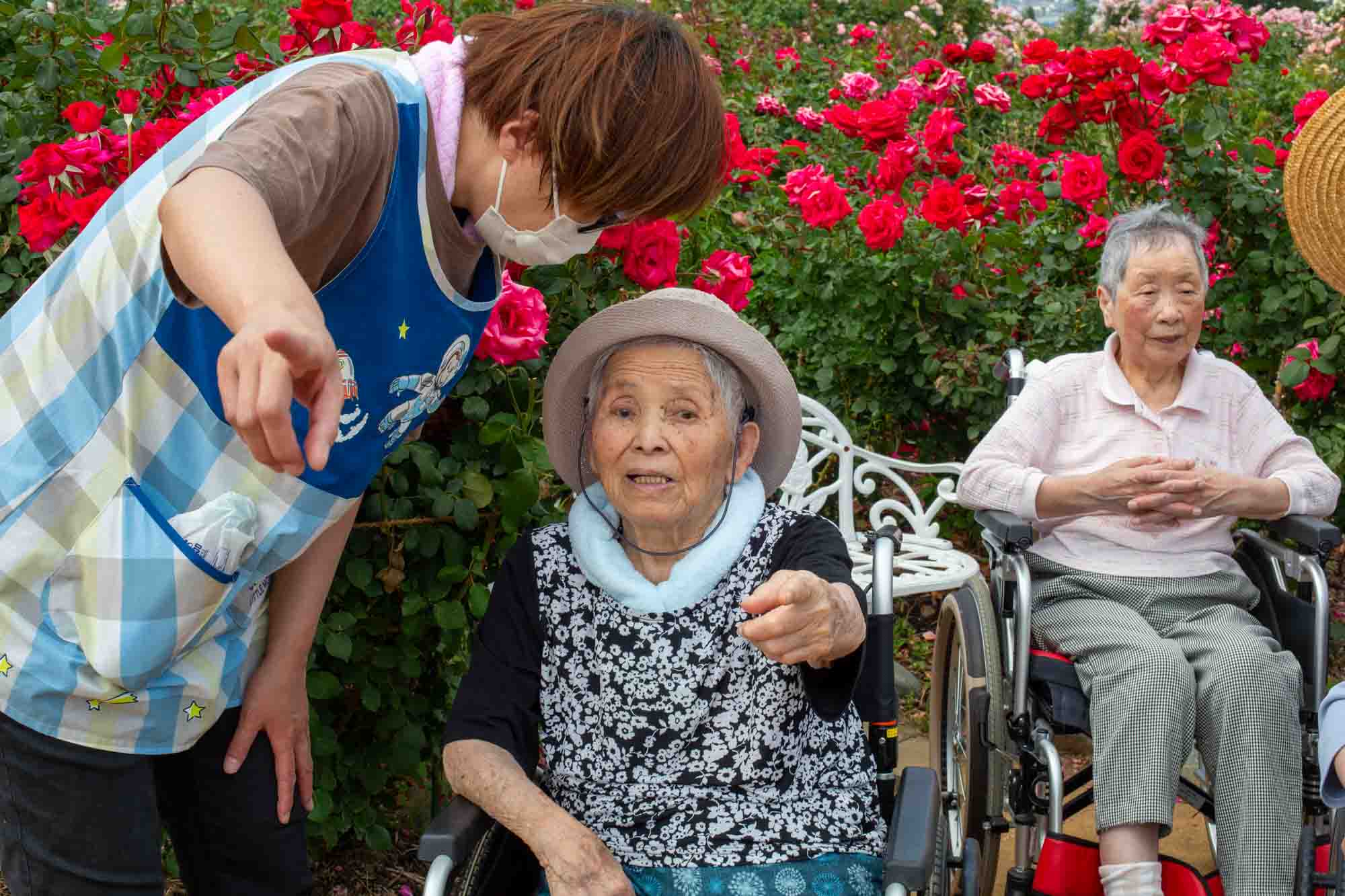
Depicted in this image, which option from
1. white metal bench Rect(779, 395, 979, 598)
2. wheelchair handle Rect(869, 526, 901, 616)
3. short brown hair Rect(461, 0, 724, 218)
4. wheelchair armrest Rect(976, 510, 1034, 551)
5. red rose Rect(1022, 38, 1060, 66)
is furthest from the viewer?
red rose Rect(1022, 38, 1060, 66)

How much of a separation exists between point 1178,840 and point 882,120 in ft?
7.39

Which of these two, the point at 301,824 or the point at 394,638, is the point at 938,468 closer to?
the point at 394,638

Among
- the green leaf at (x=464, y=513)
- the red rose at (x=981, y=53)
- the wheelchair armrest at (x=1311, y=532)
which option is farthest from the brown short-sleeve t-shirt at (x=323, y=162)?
the red rose at (x=981, y=53)

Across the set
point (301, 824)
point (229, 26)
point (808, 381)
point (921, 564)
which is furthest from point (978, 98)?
point (301, 824)

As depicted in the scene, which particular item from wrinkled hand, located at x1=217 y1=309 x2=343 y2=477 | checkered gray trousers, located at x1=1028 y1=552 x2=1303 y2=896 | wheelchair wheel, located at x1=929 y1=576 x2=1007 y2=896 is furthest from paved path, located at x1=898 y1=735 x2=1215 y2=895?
wrinkled hand, located at x1=217 y1=309 x2=343 y2=477

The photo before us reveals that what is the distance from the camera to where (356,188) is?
1.38m

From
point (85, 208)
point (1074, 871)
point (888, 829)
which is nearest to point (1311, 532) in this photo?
point (1074, 871)

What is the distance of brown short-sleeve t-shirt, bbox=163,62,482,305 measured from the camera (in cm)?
118

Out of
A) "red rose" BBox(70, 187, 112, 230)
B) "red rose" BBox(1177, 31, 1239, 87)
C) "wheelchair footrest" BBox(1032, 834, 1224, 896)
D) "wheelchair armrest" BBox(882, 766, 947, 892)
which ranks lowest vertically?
"wheelchair footrest" BBox(1032, 834, 1224, 896)

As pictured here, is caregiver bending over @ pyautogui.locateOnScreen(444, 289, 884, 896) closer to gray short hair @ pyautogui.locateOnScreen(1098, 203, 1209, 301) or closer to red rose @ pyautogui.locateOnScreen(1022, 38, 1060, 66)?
gray short hair @ pyautogui.locateOnScreen(1098, 203, 1209, 301)

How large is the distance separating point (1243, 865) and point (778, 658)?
4.30 ft

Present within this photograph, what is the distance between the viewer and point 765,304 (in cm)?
483

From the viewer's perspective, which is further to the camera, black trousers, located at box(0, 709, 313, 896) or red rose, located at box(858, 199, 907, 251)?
red rose, located at box(858, 199, 907, 251)

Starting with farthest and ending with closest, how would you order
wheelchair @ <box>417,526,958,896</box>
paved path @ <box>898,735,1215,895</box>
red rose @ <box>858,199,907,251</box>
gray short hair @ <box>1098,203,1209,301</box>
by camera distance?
red rose @ <box>858,199,907,251</box> → paved path @ <box>898,735,1215,895</box> → gray short hair @ <box>1098,203,1209,301</box> → wheelchair @ <box>417,526,958,896</box>
